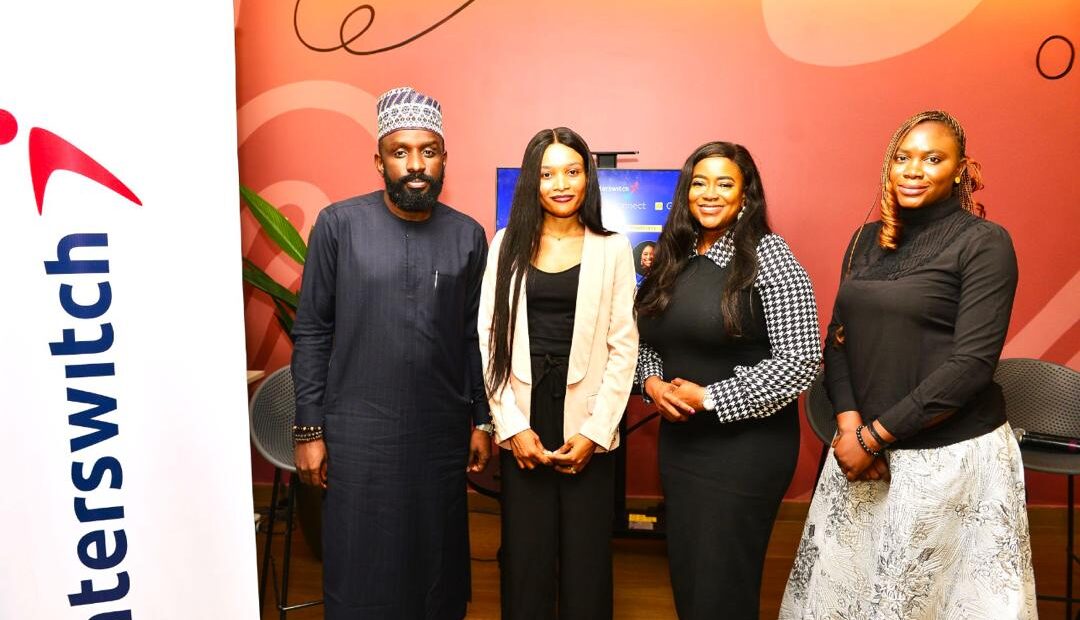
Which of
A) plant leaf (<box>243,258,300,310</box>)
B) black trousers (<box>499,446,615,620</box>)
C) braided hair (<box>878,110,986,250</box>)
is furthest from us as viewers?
plant leaf (<box>243,258,300,310</box>)

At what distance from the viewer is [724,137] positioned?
329 centimetres

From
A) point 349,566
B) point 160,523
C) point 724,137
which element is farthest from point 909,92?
point 160,523

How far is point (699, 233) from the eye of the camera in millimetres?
1932

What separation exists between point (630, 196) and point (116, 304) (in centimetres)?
217

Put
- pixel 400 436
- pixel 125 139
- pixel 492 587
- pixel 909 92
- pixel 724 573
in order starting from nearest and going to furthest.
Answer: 1. pixel 125 139
2. pixel 724 573
3. pixel 400 436
4. pixel 492 587
5. pixel 909 92

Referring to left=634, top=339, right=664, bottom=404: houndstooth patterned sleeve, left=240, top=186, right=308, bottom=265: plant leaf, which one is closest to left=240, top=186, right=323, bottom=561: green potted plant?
left=240, top=186, right=308, bottom=265: plant leaf

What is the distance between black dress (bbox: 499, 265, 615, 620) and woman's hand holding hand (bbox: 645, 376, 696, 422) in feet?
0.74

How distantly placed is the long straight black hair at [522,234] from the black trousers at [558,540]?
30 cm

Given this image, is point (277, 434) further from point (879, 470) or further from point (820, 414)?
point (820, 414)

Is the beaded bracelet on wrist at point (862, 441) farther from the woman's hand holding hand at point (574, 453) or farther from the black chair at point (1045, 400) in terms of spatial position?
the black chair at point (1045, 400)

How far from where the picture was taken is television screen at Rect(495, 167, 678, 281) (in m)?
2.92

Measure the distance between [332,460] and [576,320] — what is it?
84 centimetres

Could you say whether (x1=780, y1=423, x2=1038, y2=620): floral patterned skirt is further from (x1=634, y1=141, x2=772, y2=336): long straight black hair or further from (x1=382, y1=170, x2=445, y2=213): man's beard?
(x1=382, y1=170, x2=445, y2=213): man's beard

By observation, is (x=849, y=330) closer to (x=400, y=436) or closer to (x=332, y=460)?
(x=400, y=436)
